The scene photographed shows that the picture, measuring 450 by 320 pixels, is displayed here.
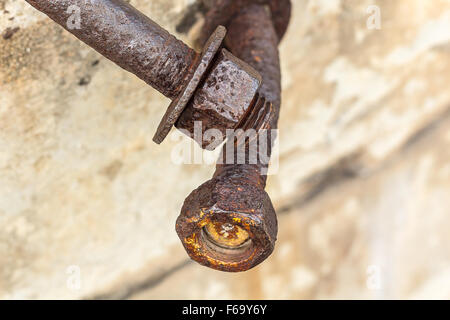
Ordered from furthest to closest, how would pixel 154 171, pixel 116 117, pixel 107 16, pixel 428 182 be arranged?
1. pixel 428 182
2. pixel 154 171
3. pixel 116 117
4. pixel 107 16

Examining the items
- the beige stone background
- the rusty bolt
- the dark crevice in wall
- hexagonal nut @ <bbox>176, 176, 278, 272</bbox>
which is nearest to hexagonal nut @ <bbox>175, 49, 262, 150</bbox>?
the rusty bolt

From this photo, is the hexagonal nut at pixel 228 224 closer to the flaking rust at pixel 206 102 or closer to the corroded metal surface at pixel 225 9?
the flaking rust at pixel 206 102

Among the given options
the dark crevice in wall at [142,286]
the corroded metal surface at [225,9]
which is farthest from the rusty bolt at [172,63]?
the dark crevice in wall at [142,286]

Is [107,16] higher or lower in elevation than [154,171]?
higher

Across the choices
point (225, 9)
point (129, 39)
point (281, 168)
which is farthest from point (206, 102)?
point (281, 168)

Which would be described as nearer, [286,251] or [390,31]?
[390,31]
